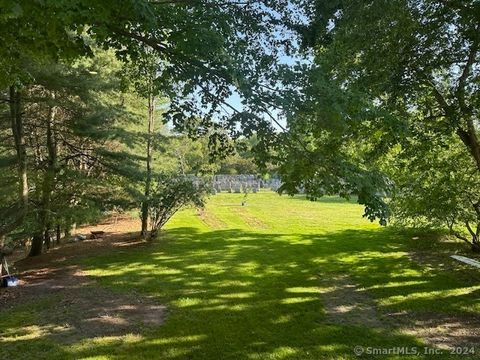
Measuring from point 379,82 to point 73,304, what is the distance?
774 cm

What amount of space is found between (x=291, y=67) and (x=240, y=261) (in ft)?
29.4

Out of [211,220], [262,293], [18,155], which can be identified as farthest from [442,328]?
[211,220]

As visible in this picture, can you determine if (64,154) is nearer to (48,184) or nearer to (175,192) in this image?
(48,184)

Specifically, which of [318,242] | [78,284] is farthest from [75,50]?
[318,242]

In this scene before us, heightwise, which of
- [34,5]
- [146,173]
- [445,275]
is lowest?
[445,275]

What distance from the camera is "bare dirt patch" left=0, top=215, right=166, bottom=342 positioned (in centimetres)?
716

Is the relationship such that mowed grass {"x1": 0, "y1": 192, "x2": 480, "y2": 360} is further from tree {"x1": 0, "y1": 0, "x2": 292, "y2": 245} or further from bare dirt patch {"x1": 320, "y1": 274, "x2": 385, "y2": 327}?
tree {"x1": 0, "y1": 0, "x2": 292, "y2": 245}

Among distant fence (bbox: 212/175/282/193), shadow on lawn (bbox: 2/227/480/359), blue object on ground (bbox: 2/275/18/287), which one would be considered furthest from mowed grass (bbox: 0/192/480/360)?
distant fence (bbox: 212/175/282/193)

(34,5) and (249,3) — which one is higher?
(249,3)

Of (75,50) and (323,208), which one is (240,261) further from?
(323,208)

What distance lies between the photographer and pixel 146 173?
13688 millimetres

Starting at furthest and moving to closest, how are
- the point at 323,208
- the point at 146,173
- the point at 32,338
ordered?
1. the point at 323,208
2. the point at 146,173
3. the point at 32,338

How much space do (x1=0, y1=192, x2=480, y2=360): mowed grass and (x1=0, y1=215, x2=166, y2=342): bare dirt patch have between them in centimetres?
24

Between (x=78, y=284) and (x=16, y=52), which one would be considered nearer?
(x=16, y=52)
